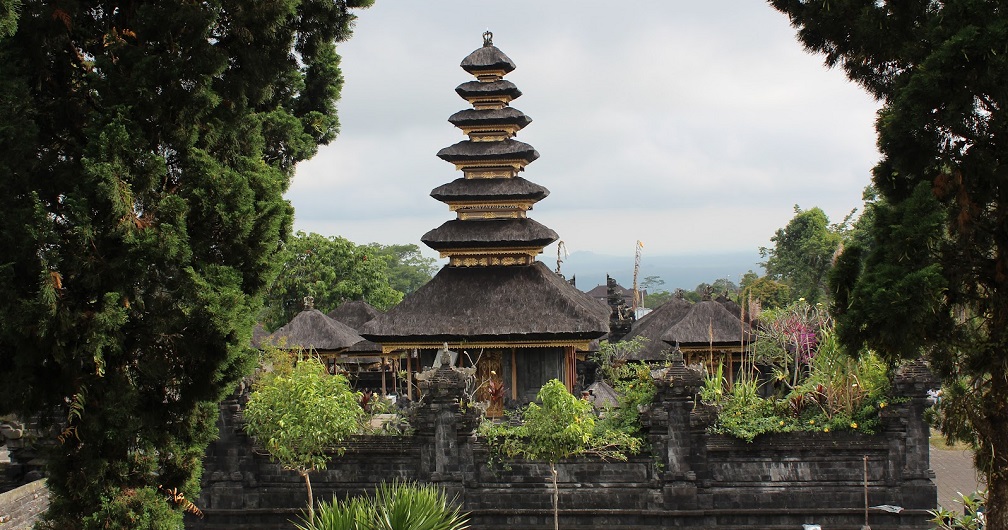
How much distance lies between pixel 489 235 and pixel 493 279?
1295mm

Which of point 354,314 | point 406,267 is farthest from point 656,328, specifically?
point 406,267

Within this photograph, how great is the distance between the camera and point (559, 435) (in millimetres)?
15539

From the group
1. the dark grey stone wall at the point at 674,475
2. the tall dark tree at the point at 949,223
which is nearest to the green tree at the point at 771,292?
the dark grey stone wall at the point at 674,475

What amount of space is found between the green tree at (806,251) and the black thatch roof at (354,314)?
22957 mm

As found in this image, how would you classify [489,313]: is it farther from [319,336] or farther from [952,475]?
[952,475]

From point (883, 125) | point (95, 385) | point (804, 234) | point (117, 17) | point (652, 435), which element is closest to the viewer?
point (883, 125)

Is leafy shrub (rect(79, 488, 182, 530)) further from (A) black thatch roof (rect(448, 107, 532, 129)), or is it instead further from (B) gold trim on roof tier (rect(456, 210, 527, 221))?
(A) black thatch roof (rect(448, 107, 532, 129))

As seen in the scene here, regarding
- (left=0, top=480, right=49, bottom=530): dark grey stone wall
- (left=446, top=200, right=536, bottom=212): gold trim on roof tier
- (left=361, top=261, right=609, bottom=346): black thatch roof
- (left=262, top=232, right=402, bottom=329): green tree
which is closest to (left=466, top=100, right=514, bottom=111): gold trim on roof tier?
(left=446, top=200, right=536, bottom=212): gold trim on roof tier

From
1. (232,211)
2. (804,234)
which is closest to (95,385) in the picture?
(232,211)

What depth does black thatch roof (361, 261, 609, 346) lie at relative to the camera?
2612cm

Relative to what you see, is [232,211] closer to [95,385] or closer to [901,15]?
[95,385]

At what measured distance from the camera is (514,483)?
55.5 ft

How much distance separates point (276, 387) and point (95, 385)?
5.33 m

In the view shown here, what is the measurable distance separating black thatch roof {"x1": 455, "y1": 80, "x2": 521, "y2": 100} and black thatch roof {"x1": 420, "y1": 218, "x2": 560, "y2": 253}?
4.15 meters
